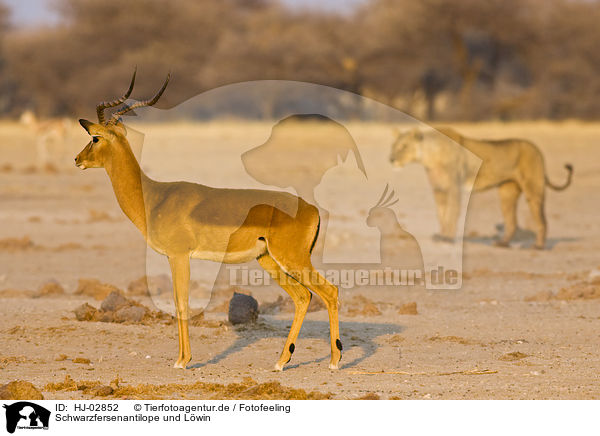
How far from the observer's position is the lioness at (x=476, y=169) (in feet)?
44.9

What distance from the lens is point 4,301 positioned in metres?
9.09

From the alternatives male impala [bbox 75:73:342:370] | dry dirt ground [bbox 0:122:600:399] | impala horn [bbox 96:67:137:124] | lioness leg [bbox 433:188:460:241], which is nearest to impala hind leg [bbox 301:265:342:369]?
male impala [bbox 75:73:342:370]

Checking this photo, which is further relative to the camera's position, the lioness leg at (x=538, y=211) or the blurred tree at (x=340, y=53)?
the blurred tree at (x=340, y=53)

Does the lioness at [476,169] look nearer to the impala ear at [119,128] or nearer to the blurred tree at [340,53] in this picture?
the impala ear at [119,128]

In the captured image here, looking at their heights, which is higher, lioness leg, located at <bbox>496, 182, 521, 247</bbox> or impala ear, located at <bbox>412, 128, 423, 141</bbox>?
impala ear, located at <bbox>412, 128, 423, 141</bbox>

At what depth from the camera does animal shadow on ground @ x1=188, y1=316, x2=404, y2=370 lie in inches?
283

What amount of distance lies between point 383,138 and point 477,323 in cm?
1735

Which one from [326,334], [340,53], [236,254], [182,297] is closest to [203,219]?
[236,254]

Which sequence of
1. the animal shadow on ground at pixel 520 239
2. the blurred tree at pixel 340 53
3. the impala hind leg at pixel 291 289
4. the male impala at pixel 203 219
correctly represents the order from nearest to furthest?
1. the male impala at pixel 203 219
2. the impala hind leg at pixel 291 289
3. the animal shadow on ground at pixel 520 239
4. the blurred tree at pixel 340 53

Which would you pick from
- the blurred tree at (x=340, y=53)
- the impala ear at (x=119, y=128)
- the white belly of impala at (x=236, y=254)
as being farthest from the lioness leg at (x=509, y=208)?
the blurred tree at (x=340, y=53)

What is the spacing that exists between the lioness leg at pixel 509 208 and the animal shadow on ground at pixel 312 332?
19.7 ft

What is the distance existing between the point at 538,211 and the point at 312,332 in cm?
666

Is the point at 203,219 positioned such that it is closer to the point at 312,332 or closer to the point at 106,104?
the point at 106,104

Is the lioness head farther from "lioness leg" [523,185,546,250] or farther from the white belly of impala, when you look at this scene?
the white belly of impala
